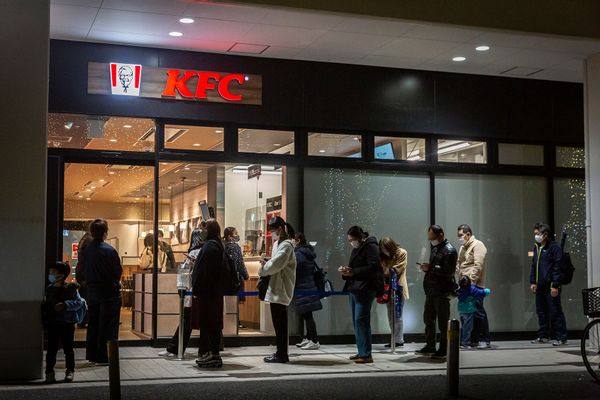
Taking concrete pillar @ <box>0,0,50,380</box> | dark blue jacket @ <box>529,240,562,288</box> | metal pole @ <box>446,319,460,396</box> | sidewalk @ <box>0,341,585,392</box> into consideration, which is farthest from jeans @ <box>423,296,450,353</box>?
concrete pillar @ <box>0,0,50,380</box>

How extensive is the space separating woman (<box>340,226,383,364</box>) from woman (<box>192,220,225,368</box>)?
71.5 inches

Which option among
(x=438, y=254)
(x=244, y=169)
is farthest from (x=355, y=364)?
(x=244, y=169)

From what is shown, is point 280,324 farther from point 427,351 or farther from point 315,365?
point 427,351

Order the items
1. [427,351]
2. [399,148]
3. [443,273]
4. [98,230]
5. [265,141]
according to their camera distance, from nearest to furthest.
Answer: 1. [98,230]
2. [443,273]
3. [427,351]
4. [265,141]
5. [399,148]

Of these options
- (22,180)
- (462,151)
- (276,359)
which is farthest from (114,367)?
(462,151)

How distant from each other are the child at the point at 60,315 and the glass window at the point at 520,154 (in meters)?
8.47

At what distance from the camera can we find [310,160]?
13.9 meters

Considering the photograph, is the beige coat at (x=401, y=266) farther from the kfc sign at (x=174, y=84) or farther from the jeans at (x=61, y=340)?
the jeans at (x=61, y=340)

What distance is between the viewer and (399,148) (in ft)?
47.8

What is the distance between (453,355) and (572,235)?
25.0ft

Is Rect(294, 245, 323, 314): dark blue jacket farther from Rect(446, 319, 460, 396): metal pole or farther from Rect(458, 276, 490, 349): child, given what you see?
Rect(446, 319, 460, 396): metal pole

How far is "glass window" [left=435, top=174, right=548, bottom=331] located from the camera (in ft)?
48.7

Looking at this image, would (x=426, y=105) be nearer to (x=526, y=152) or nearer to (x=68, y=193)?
(x=526, y=152)

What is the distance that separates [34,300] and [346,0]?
219 inches
